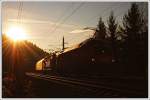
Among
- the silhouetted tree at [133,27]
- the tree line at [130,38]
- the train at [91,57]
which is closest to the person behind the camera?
the tree line at [130,38]

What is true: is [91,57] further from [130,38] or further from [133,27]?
[133,27]

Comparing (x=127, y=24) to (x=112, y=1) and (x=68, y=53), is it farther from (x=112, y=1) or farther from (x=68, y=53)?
(x=112, y=1)

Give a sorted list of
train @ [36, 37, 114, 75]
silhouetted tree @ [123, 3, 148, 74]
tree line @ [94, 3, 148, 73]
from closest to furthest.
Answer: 1. tree line @ [94, 3, 148, 73]
2. train @ [36, 37, 114, 75]
3. silhouetted tree @ [123, 3, 148, 74]

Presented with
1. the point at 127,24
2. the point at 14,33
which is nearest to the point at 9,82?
the point at 14,33

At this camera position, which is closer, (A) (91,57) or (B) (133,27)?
(A) (91,57)

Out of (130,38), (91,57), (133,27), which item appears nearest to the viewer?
(91,57)

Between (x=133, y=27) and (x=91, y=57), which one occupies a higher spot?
(x=133, y=27)

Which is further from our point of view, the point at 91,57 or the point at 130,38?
the point at 130,38

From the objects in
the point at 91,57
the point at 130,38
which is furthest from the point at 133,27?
the point at 91,57

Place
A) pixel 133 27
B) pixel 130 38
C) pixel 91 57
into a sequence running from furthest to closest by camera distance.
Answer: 1. pixel 133 27
2. pixel 130 38
3. pixel 91 57

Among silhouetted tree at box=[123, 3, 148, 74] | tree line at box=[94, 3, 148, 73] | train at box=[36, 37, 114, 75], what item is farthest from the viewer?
silhouetted tree at box=[123, 3, 148, 74]

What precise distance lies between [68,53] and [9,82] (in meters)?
11.5

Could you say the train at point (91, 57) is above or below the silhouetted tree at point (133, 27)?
below

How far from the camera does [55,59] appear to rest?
94.2 ft
